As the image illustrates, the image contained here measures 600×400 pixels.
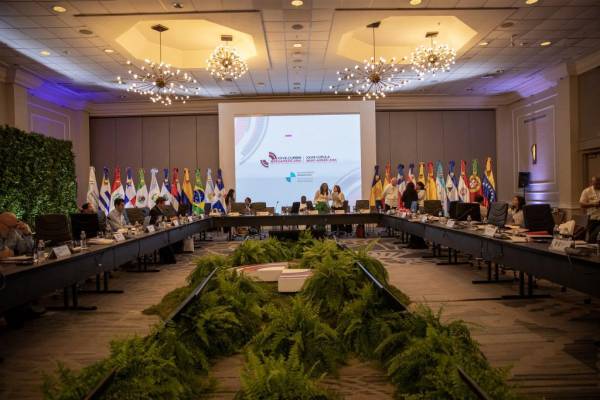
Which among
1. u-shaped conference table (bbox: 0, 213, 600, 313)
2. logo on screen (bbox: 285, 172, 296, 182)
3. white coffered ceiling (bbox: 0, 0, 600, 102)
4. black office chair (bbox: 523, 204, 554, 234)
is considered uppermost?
white coffered ceiling (bbox: 0, 0, 600, 102)

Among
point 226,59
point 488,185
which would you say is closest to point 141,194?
point 226,59

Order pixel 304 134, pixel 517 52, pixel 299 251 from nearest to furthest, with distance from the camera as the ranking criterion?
pixel 299 251, pixel 517 52, pixel 304 134

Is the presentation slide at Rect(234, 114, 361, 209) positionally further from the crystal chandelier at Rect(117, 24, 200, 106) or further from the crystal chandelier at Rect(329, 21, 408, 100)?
the crystal chandelier at Rect(117, 24, 200, 106)

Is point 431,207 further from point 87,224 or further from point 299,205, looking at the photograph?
point 87,224

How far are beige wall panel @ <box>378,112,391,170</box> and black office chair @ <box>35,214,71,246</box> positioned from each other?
10517 millimetres

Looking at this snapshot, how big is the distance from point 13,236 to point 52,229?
166 centimetres

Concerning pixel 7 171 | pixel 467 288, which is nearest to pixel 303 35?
pixel 467 288

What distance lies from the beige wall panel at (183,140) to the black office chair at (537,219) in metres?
11.1

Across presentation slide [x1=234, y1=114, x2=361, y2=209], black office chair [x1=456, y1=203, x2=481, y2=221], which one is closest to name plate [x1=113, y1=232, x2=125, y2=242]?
black office chair [x1=456, y1=203, x2=481, y2=221]

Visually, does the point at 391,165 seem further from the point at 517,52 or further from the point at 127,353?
the point at 127,353

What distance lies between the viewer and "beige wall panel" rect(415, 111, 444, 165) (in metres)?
15.0

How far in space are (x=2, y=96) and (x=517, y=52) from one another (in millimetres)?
11382

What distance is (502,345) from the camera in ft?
11.4

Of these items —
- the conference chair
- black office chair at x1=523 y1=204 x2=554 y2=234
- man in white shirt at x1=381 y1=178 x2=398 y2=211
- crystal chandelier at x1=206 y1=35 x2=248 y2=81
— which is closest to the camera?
black office chair at x1=523 y1=204 x2=554 y2=234
